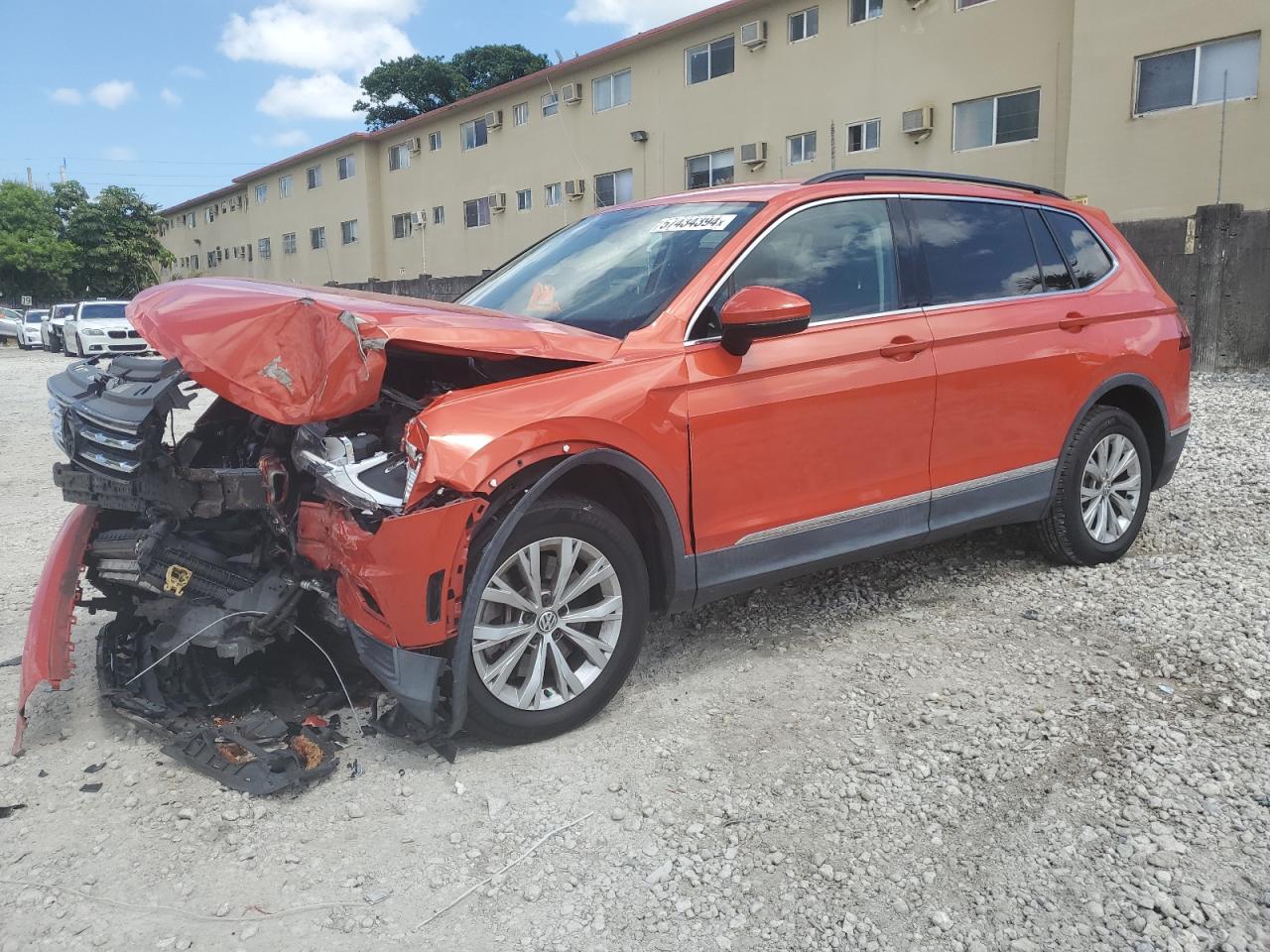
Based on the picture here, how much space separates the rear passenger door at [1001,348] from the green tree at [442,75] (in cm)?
5153

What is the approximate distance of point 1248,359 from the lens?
11.7m

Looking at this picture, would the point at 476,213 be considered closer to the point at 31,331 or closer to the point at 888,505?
the point at 31,331

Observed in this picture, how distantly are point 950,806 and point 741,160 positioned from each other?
2136cm

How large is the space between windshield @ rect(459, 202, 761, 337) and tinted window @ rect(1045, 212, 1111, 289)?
6.38 ft

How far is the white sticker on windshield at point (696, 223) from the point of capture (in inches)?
149

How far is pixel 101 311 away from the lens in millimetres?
24391

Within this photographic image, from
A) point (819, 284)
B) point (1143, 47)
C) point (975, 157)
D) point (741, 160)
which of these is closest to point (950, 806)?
point (819, 284)

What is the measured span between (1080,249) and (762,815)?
3537 millimetres

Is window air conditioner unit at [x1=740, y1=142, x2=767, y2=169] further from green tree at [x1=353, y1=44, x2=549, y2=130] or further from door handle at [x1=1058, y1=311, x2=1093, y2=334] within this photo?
green tree at [x1=353, y1=44, x2=549, y2=130]

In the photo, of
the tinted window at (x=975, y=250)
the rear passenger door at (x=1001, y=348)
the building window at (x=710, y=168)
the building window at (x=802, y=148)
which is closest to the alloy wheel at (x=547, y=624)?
the rear passenger door at (x=1001, y=348)

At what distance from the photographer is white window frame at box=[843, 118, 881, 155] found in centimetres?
1959

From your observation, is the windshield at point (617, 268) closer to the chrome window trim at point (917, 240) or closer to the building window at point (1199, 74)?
the chrome window trim at point (917, 240)

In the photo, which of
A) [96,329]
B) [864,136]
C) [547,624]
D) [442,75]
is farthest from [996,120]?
[442,75]

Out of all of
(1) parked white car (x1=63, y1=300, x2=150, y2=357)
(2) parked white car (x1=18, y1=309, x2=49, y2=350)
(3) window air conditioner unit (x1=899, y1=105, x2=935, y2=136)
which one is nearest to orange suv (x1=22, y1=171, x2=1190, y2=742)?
(3) window air conditioner unit (x1=899, y1=105, x2=935, y2=136)
